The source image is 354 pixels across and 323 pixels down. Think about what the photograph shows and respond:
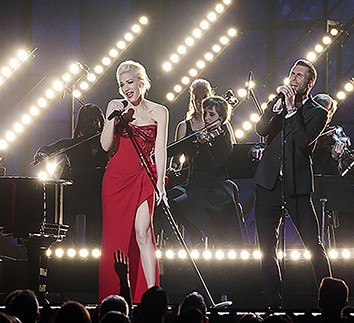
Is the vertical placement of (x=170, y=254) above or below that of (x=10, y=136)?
below

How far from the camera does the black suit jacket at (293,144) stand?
8.48 metres

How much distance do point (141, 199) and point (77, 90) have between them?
555cm

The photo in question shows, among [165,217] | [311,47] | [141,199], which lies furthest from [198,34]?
[141,199]

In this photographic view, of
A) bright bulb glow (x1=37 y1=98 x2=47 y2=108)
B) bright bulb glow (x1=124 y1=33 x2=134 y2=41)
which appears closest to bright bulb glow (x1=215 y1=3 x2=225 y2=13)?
bright bulb glow (x1=124 y1=33 x2=134 y2=41)

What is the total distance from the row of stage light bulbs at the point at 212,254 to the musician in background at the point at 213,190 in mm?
290

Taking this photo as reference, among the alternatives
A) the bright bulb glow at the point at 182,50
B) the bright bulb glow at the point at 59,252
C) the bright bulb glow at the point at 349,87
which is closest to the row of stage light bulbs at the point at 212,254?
the bright bulb glow at the point at 59,252

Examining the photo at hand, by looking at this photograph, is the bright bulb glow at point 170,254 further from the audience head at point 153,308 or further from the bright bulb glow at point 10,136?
the bright bulb glow at point 10,136

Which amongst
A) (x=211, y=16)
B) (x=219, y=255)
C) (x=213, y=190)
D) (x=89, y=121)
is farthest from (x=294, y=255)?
(x=211, y=16)

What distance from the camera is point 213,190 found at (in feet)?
34.1

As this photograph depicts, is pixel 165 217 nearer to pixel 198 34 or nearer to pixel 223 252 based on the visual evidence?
pixel 223 252

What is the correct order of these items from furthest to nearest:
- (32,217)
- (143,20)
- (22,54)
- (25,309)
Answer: (22,54) < (143,20) < (32,217) < (25,309)

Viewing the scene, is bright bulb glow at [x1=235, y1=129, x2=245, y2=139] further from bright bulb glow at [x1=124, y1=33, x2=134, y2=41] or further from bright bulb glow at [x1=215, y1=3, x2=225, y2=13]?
bright bulb glow at [x1=124, y1=33, x2=134, y2=41]

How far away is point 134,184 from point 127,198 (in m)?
0.15

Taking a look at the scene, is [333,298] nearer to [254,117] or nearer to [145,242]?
[145,242]
